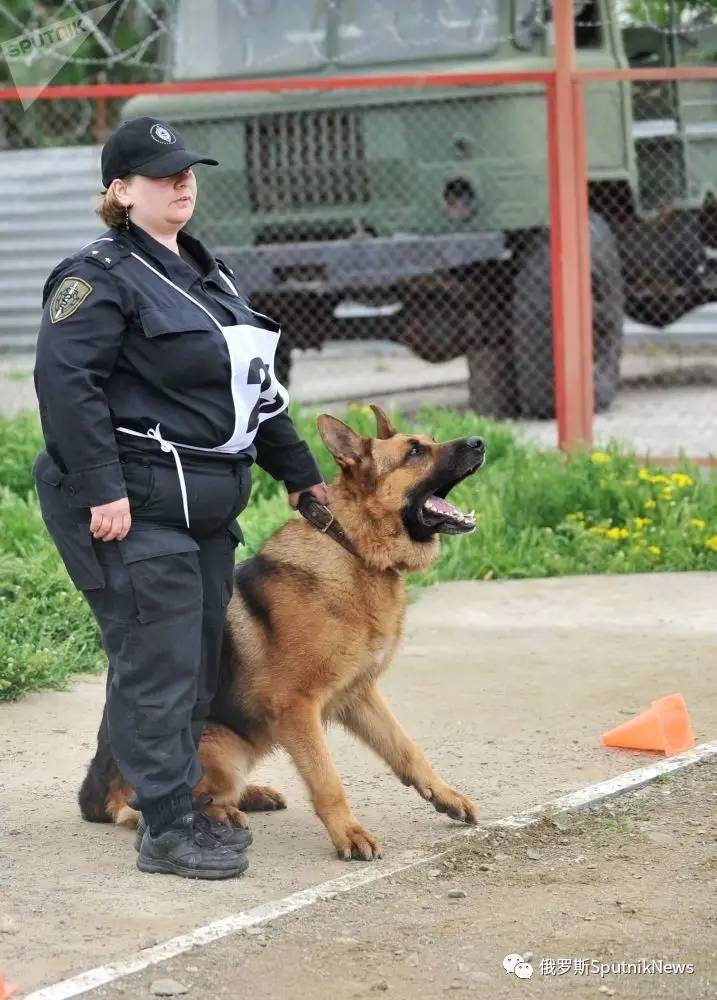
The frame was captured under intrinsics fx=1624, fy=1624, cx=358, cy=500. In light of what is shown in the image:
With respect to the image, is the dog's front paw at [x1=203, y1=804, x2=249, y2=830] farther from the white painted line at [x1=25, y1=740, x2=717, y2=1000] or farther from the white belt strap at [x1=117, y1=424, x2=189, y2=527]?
the white belt strap at [x1=117, y1=424, x2=189, y2=527]

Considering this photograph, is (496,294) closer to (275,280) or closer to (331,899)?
(275,280)

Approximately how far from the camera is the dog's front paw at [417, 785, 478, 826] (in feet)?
14.3

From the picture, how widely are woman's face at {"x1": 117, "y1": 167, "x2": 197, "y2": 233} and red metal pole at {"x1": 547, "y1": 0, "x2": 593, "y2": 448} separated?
5.13 metres

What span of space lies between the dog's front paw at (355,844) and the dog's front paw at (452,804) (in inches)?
10.7

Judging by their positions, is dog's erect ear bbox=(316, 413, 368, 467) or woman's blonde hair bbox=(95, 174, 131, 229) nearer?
woman's blonde hair bbox=(95, 174, 131, 229)

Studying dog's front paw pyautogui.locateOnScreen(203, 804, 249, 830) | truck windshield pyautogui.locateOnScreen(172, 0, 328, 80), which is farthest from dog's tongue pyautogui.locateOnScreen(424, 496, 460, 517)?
truck windshield pyautogui.locateOnScreen(172, 0, 328, 80)

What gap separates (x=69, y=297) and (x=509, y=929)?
5.77 ft

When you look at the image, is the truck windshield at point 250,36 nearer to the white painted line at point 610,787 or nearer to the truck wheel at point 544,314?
the truck wheel at point 544,314

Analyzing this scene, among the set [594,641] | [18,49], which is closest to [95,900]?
[594,641]

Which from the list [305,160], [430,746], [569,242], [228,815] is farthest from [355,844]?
[305,160]

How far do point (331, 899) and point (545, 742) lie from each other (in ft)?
4.88

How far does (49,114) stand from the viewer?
65.2ft

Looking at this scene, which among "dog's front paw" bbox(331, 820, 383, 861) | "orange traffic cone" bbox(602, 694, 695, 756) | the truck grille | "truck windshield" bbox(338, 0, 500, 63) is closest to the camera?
"dog's front paw" bbox(331, 820, 383, 861)

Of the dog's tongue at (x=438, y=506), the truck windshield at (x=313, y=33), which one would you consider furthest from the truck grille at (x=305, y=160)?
the dog's tongue at (x=438, y=506)
